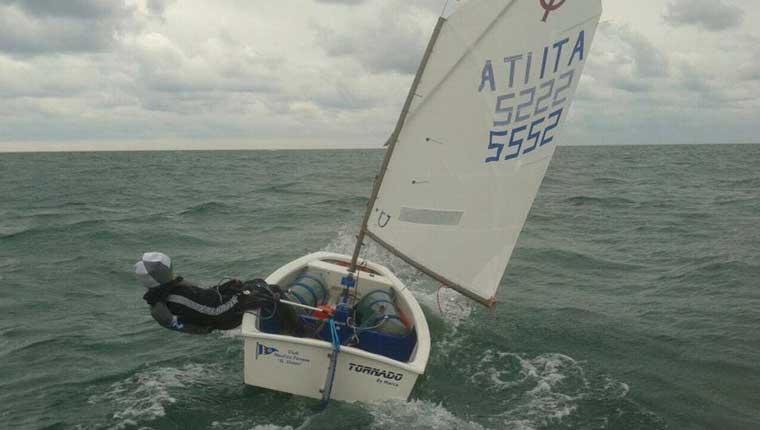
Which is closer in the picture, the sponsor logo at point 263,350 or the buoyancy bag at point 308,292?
the sponsor logo at point 263,350

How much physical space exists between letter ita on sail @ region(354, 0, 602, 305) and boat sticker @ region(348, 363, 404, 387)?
142 cm

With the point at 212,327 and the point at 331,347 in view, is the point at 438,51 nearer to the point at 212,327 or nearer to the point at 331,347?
the point at 331,347

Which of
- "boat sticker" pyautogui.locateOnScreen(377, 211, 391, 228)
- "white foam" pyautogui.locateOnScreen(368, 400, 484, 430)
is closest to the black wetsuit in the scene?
"boat sticker" pyautogui.locateOnScreen(377, 211, 391, 228)

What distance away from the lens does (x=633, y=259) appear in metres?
12.7

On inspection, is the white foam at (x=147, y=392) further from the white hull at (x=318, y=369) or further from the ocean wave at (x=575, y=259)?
the ocean wave at (x=575, y=259)

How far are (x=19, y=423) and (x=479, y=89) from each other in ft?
18.4

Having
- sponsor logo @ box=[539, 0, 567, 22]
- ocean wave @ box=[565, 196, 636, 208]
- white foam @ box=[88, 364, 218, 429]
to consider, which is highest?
sponsor logo @ box=[539, 0, 567, 22]

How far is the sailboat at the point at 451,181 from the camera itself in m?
5.43

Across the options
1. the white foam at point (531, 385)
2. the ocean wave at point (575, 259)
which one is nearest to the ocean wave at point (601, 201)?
the ocean wave at point (575, 259)

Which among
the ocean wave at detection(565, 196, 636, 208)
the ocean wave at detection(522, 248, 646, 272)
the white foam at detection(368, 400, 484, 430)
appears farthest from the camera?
the ocean wave at detection(565, 196, 636, 208)

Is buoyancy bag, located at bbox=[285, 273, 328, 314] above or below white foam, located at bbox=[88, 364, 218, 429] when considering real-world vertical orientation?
above

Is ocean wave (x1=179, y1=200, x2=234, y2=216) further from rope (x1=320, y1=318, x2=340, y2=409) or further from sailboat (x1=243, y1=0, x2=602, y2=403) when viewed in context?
rope (x1=320, y1=318, x2=340, y2=409)

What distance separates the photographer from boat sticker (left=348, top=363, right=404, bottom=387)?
534 cm

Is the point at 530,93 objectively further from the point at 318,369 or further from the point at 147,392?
the point at 147,392
